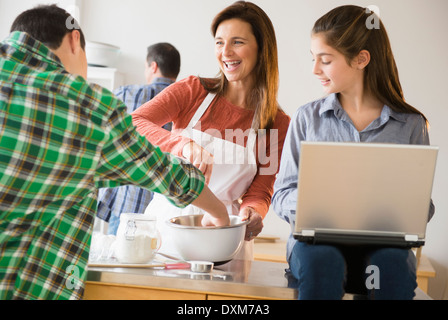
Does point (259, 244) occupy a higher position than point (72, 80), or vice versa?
point (72, 80)

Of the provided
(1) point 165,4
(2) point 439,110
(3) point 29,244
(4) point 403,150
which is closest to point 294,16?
(1) point 165,4

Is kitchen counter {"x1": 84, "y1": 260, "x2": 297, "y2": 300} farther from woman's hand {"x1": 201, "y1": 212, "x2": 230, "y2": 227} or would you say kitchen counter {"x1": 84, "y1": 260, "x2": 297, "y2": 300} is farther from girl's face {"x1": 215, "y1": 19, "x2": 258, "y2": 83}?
girl's face {"x1": 215, "y1": 19, "x2": 258, "y2": 83}

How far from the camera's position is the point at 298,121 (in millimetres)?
1677

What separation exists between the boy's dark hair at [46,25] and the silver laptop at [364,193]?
65 cm

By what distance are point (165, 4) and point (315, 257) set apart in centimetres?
311

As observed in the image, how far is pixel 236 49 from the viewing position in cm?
192

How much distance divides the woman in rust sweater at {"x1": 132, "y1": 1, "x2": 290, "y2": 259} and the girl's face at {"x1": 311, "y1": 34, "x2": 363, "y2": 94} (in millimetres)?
353

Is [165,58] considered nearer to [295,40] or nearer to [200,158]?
[295,40]

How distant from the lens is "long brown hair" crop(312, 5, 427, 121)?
1604 mm

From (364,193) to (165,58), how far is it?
2270mm

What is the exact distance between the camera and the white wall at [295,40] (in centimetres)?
354

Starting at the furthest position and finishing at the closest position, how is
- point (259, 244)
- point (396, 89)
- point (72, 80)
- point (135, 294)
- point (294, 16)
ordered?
point (294, 16) → point (259, 244) → point (396, 89) → point (135, 294) → point (72, 80)

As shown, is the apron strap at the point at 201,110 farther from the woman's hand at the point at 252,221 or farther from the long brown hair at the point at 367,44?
the long brown hair at the point at 367,44

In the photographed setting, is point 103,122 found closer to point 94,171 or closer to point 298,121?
point 94,171
